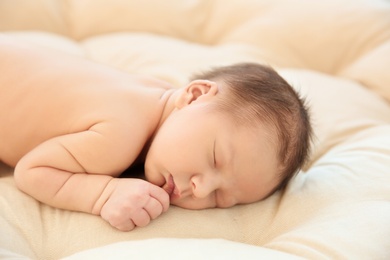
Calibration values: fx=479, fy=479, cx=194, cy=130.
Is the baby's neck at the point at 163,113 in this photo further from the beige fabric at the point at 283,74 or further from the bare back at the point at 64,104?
the beige fabric at the point at 283,74

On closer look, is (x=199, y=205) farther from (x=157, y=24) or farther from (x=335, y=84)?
(x=157, y=24)

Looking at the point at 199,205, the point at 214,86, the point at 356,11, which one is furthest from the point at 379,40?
the point at 199,205

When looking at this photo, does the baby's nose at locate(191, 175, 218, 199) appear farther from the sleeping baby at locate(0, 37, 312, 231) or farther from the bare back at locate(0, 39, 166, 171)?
the bare back at locate(0, 39, 166, 171)

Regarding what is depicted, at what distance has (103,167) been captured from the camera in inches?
39.8

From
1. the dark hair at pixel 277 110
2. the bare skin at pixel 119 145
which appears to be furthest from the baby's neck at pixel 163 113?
the dark hair at pixel 277 110

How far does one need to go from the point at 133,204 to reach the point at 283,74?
0.81 meters

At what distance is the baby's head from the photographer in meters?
0.97

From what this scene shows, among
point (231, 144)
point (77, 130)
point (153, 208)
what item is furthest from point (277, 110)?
point (77, 130)

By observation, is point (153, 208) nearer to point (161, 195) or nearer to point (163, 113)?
point (161, 195)

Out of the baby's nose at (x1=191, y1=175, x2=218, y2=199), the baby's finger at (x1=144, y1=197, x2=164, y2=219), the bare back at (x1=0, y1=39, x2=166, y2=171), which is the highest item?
the bare back at (x1=0, y1=39, x2=166, y2=171)

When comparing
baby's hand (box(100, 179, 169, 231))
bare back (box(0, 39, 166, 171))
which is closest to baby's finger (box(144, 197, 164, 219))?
baby's hand (box(100, 179, 169, 231))

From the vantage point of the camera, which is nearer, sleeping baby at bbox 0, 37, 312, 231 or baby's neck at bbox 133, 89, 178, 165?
sleeping baby at bbox 0, 37, 312, 231

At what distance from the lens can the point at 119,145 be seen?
3.32 ft

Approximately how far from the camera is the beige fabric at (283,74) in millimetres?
884
